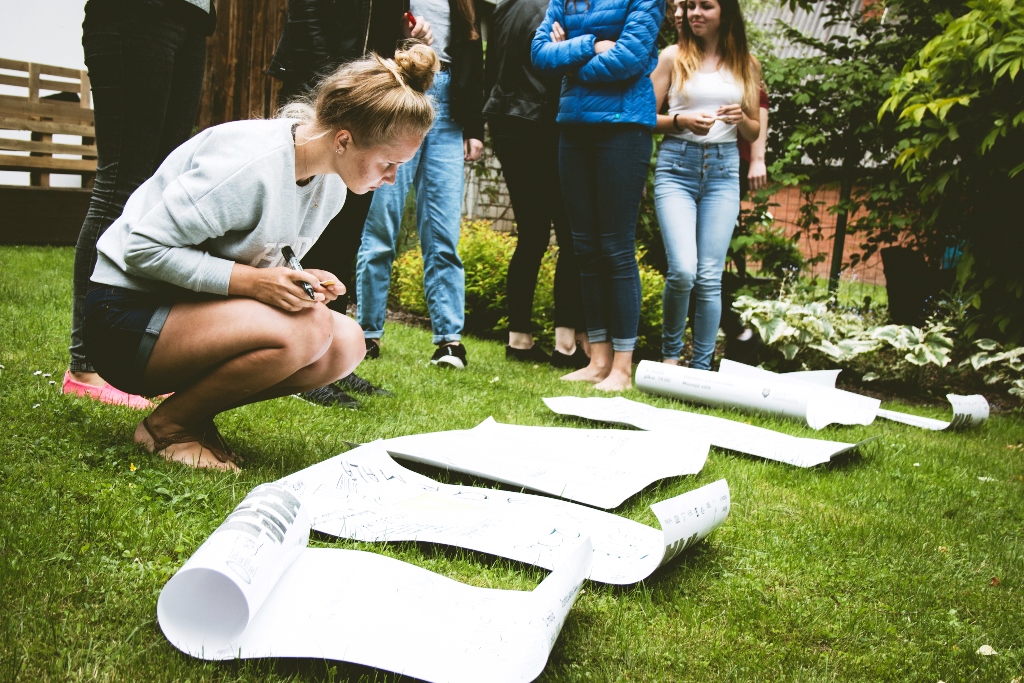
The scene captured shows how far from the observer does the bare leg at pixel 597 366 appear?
12.5 ft

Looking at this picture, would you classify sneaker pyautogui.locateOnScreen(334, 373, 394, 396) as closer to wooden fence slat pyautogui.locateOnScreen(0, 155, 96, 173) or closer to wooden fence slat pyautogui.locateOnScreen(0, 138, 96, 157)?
wooden fence slat pyautogui.locateOnScreen(0, 155, 96, 173)

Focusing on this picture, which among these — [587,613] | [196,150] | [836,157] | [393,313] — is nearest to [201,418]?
[196,150]

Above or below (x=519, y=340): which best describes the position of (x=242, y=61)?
above

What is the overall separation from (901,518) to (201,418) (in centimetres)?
172

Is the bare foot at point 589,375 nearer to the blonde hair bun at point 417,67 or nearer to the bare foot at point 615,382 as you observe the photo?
the bare foot at point 615,382

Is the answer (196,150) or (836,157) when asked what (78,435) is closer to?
(196,150)

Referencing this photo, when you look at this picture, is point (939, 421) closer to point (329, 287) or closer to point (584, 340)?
point (584, 340)

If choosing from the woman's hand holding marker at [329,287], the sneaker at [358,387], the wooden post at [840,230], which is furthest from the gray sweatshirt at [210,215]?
the wooden post at [840,230]

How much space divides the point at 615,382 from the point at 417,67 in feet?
6.45

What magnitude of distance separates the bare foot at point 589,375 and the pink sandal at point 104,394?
6.19 ft

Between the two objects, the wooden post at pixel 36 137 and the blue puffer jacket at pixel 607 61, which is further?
the wooden post at pixel 36 137

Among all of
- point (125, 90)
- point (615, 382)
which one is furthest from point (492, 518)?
point (615, 382)

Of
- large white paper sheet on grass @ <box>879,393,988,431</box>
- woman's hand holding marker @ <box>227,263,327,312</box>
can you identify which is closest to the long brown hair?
large white paper sheet on grass @ <box>879,393,988,431</box>

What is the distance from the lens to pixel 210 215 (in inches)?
69.3
